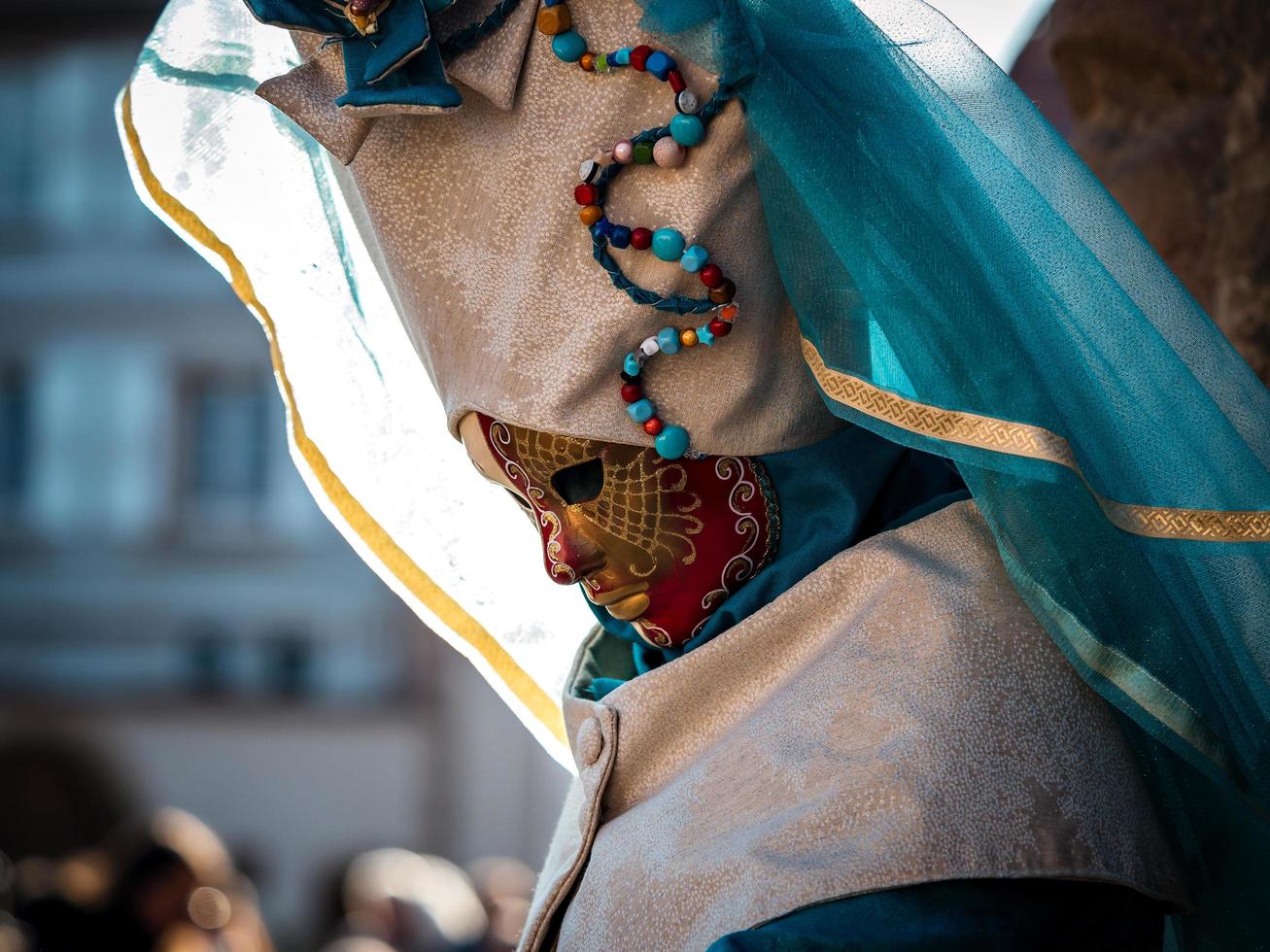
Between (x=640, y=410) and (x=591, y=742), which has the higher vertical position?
(x=640, y=410)

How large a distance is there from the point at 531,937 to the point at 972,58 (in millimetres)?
833

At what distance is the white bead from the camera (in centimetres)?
110

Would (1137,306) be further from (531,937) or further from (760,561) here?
(531,937)

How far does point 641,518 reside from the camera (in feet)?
4.00

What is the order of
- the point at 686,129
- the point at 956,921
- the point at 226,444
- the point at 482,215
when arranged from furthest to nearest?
1. the point at 226,444
2. the point at 482,215
3. the point at 686,129
4. the point at 956,921

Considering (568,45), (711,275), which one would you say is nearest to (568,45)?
(568,45)

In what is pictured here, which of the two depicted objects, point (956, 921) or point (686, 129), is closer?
point (956, 921)

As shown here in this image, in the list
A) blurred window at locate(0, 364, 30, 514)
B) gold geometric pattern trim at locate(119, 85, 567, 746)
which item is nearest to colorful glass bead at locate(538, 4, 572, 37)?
gold geometric pattern trim at locate(119, 85, 567, 746)

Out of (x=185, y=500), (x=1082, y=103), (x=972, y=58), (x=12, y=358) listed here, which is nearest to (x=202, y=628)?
(x=185, y=500)

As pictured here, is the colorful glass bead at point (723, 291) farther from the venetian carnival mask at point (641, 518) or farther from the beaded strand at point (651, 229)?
the venetian carnival mask at point (641, 518)

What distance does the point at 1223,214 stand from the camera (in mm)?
1791

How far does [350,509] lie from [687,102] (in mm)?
754

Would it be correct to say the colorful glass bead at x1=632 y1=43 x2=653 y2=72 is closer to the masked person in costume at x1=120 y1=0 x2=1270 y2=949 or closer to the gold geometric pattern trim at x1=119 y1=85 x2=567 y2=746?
the masked person in costume at x1=120 y1=0 x2=1270 y2=949

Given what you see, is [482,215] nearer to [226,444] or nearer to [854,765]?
[854,765]
